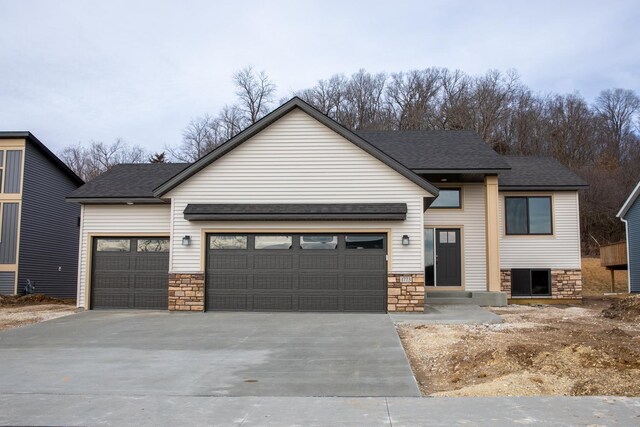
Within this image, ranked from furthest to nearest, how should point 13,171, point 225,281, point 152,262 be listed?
point 13,171, point 152,262, point 225,281

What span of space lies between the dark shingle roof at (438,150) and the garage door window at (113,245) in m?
8.29

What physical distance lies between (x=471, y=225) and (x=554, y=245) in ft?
10.7

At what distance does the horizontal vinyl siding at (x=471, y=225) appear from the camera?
60.0ft

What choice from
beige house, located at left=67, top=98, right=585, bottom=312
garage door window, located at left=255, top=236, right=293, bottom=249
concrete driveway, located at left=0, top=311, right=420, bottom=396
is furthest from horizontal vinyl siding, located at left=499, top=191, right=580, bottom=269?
garage door window, located at left=255, top=236, right=293, bottom=249

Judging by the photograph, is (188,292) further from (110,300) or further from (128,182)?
(128,182)

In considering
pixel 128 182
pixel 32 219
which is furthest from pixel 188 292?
pixel 32 219

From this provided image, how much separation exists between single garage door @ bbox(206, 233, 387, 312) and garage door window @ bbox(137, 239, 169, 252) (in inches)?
81.6

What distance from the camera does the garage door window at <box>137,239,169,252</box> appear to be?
1667 centimetres

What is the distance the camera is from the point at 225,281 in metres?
15.2

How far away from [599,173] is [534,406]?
124ft

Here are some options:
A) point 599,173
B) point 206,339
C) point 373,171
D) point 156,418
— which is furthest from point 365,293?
point 599,173

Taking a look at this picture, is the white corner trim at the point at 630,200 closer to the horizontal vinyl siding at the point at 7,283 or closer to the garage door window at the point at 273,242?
the garage door window at the point at 273,242

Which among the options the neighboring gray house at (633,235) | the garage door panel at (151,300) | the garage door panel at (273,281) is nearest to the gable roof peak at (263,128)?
the garage door panel at (151,300)

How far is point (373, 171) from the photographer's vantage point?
15148 mm
